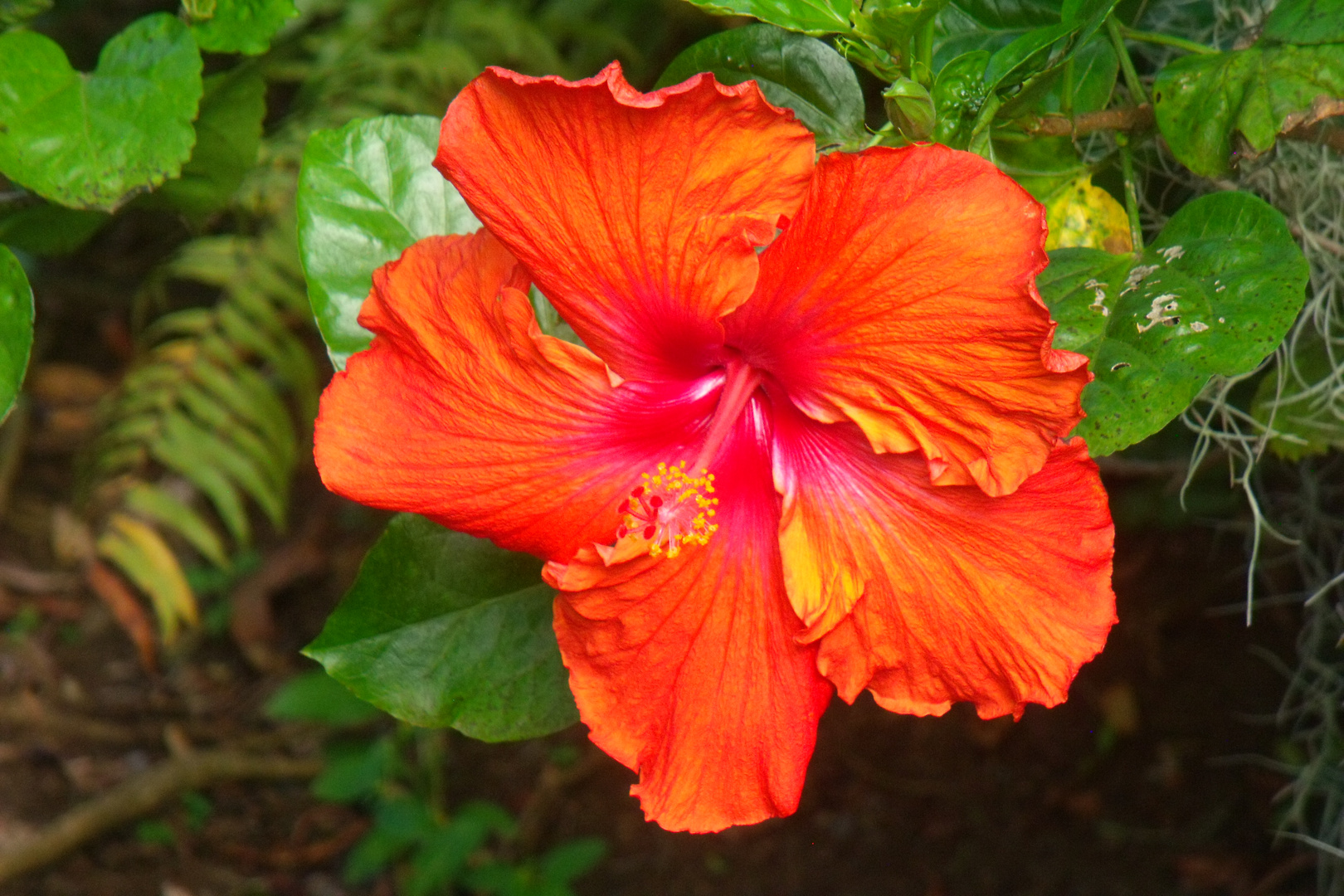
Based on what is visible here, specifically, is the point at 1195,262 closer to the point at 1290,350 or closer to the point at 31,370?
the point at 1290,350

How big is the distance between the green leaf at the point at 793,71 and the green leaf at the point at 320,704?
6.52ft

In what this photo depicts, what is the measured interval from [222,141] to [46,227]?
262 mm

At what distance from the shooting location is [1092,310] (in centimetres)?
111

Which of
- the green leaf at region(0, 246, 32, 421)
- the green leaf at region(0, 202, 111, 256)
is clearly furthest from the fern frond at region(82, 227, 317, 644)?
the green leaf at region(0, 246, 32, 421)

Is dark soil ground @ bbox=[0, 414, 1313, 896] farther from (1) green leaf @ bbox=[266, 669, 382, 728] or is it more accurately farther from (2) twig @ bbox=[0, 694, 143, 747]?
(1) green leaf @ bbox=[266, 669, 382, 728]

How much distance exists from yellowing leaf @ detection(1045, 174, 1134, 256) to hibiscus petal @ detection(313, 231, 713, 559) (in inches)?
21.0

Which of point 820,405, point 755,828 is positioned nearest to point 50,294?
point 755,828

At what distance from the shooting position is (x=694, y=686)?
3.57 feet

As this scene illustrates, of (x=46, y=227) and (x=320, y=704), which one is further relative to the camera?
(x=320, y=704)

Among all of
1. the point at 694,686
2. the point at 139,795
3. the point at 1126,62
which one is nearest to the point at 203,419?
the point at 139,795

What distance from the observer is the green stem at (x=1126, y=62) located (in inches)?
46.7

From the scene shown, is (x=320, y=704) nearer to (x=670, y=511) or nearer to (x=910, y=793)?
(x=910, y=793)

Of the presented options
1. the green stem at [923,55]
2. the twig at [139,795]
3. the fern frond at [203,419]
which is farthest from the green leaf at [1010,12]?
the twig at [139,795]

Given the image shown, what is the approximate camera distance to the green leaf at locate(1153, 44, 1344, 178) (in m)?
1.06
